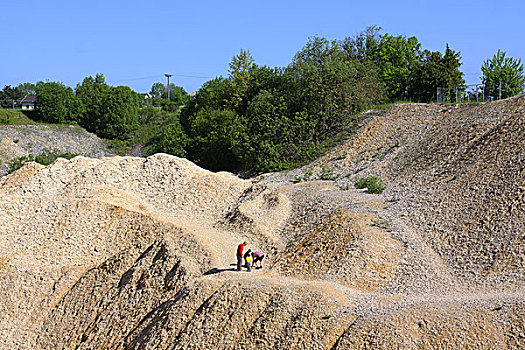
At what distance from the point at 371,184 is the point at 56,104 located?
55.0 meters

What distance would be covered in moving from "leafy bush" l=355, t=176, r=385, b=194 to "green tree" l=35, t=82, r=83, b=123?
174ft

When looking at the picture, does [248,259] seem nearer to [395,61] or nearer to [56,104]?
[395,61]

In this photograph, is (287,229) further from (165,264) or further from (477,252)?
(477,252)

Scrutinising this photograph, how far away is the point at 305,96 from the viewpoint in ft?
119

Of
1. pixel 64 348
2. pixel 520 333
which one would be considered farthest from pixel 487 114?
pixel 64 348

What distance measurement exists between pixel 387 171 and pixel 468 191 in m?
7.42

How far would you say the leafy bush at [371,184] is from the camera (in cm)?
2381

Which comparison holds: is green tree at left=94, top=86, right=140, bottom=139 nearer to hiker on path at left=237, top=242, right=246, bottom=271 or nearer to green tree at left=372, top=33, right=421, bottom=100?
green tree at left=372, top=33, right=421, bottom=100

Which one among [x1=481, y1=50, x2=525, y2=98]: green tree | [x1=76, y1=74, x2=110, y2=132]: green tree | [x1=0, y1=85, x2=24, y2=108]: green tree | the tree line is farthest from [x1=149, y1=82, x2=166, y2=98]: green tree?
[x1=481, y1=50, x2=525, y2=98]: green tree

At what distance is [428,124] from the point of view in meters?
31.9

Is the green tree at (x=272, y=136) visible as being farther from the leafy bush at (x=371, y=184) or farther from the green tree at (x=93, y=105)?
the green tree at (x=93, y=105)

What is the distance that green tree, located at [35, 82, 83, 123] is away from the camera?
224 feet

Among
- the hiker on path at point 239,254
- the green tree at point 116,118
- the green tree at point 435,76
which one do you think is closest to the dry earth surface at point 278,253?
the hiker on path at point 239,254

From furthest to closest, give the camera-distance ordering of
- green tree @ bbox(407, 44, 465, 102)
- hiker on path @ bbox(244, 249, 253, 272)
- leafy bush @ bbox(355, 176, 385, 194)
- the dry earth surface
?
green tree @ bbox(407, 44, 465, 102) → leafy bush @ bbox(355, 176, 385, 194) → hiker on path @ bbox(244, 249, 253, 272) → the dry earth surface
